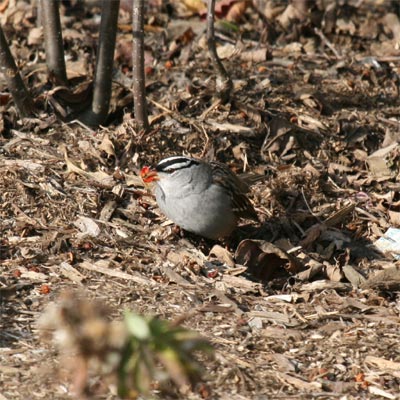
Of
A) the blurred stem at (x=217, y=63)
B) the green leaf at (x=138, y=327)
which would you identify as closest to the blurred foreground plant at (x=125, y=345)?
the green leaf at (x=138, y=327)

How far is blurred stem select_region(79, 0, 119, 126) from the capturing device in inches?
283

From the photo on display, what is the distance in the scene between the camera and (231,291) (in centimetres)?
599

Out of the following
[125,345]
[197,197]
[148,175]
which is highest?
[125,345]

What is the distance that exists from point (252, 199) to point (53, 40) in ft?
7.57

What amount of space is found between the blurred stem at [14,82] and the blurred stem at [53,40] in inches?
14.1

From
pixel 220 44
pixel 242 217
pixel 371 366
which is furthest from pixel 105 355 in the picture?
pixel 220 44

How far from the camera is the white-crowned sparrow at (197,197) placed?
6406 mm

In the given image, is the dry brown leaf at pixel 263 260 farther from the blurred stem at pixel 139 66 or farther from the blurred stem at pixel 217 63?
the blurred stem at pixel 217 63

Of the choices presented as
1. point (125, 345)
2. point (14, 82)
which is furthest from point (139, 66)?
point (125, 345)

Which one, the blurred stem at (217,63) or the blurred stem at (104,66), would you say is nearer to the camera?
the blurred stem at (104,66)

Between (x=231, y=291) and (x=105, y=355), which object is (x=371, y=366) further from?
(x=105, y=355)

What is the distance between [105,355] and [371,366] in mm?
2963

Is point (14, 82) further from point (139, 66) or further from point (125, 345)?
point (125, 345)

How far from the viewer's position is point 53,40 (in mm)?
7605
